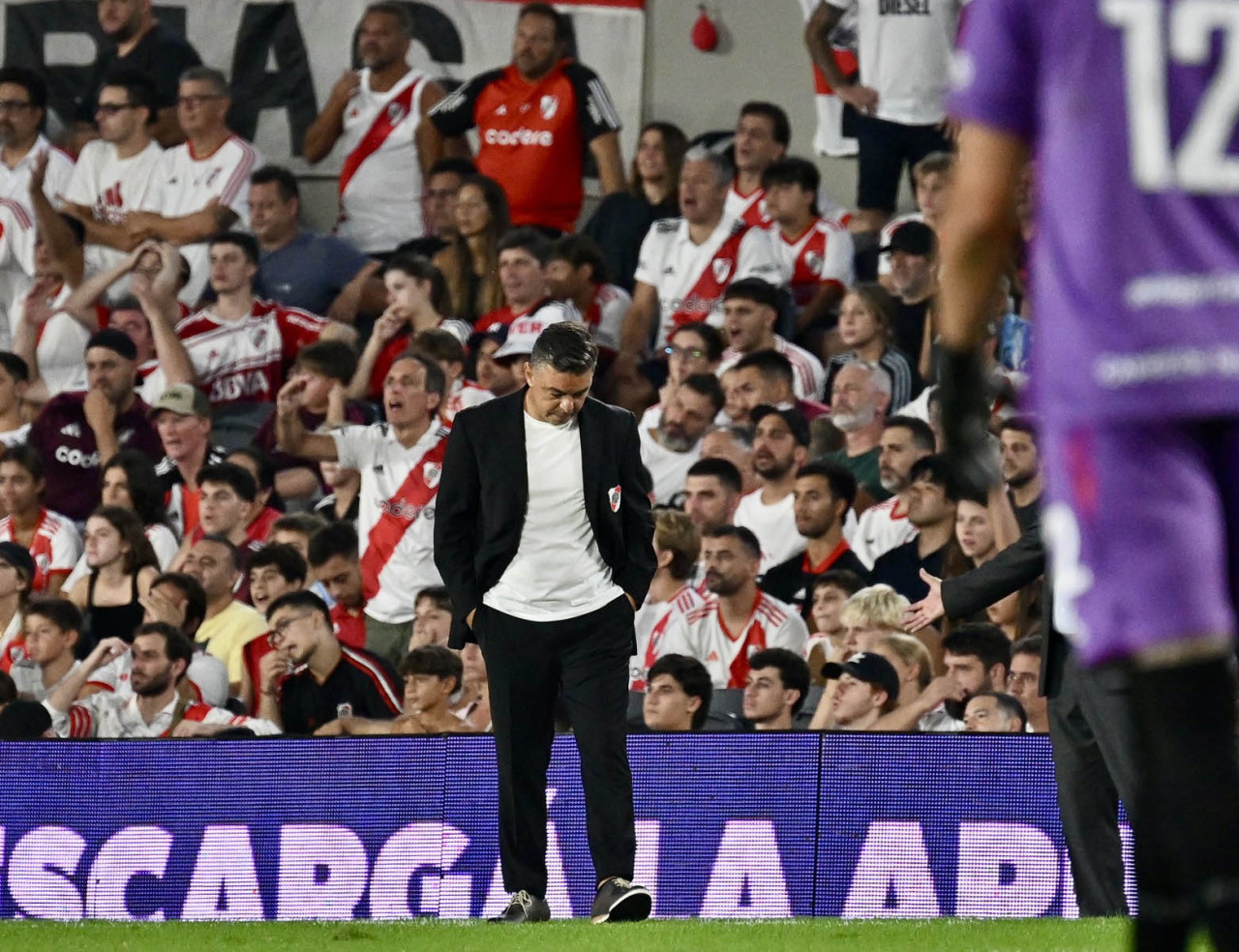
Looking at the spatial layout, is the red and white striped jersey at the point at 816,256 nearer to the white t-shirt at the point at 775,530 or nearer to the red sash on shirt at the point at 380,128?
the white t-shirt at the point at 775,530

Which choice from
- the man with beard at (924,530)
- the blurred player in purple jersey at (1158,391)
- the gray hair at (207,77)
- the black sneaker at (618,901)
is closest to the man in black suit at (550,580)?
the black sneaker at (618,901)

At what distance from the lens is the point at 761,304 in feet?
38.9

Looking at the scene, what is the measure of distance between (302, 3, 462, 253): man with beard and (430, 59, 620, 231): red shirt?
508 millimetres

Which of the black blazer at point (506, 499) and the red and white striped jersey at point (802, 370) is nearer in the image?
the black blazer at point (506, 499)

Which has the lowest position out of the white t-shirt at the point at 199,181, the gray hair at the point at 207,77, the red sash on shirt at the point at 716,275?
the red sash on shirt at the point at 716,275

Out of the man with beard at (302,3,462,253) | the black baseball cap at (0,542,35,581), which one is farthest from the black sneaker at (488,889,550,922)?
the man with beard at (302,3,462,253)

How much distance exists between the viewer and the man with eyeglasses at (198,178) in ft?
45.8

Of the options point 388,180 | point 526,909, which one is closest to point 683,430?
point 388,180

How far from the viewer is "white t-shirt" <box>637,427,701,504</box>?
11523mm

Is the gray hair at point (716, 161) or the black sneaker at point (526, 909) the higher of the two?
the gray hair at point (716, 161)

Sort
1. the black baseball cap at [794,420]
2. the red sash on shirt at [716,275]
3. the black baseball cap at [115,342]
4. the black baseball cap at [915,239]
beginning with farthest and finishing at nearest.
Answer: the red sash on shirt at [716,275] < the black baseball cap at [115,342] < the black baseball cap at [915,239] < the black baseball cap at [794,420]

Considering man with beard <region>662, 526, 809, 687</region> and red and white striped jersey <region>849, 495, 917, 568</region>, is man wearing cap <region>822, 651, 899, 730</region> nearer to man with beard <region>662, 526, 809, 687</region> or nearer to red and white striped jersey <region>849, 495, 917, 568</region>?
man with beard <region>662, 526, 809, 687</region>

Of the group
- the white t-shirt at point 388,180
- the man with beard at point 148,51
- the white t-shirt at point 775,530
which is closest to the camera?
the white t-shirt at point 775,530

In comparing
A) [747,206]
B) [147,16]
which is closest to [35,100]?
[147,16]
